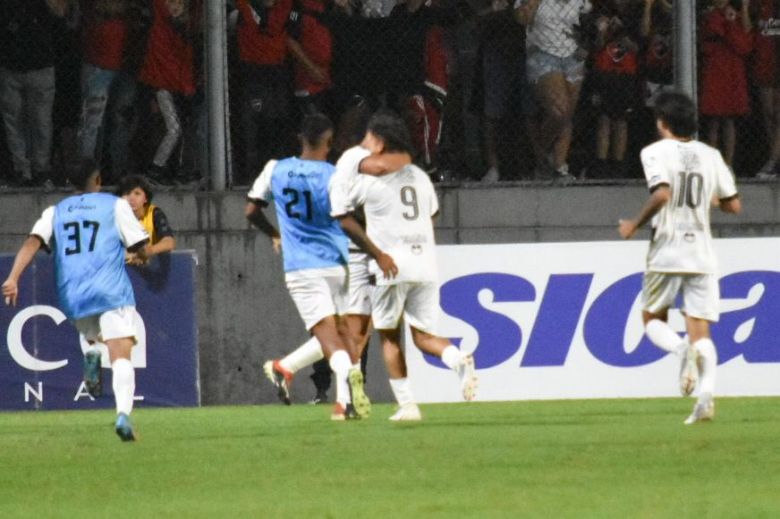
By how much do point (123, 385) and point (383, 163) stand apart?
6.90 feet

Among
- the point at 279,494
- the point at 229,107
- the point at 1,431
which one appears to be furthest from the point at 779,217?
the point at 279,494

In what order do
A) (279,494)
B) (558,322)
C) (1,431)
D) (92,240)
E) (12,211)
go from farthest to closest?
(12,211) < (558,322) < (1,431) < (92,240) < (279,494)

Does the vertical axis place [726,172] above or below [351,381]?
above

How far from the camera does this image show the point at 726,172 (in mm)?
12180

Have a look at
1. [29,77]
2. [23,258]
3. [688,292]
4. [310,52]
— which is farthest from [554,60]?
[23,258]

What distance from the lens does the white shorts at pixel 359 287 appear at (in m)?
13.6

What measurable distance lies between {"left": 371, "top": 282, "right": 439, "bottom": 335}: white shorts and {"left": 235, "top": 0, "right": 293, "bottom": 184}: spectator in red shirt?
5.40 metres

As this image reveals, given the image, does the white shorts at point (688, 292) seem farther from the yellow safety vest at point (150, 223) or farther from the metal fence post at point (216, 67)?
the metal fence post at point (216, 67)

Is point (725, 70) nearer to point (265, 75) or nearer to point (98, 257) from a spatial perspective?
point (265, 75)

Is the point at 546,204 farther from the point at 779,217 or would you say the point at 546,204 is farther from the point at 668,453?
the point at 668,453

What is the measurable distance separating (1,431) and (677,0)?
723cm

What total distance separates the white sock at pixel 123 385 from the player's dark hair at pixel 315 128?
2.20m

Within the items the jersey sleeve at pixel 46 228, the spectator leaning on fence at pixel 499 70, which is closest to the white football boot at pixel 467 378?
the jersey sleeve at pixel 46 228

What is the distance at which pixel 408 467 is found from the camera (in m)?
9.58
